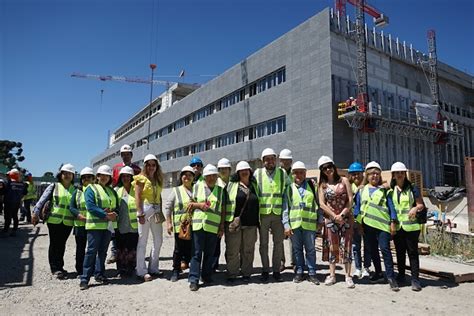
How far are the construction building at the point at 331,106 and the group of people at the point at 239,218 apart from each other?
1258cm

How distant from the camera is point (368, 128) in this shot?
1833 cm

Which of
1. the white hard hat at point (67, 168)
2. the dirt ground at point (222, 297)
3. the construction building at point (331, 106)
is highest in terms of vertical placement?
the construction building at point (331, 106)

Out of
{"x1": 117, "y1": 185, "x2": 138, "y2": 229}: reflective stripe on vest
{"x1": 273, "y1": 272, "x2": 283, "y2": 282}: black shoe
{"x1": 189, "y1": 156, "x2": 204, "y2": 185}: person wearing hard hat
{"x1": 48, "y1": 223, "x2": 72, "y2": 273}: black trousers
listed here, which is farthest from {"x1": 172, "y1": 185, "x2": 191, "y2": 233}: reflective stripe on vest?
{"x1": 48, "y1": 223, "x2": 72, "y2": 273}: black trousers

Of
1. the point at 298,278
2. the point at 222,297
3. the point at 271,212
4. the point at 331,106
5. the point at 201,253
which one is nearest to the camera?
the point at 222,297

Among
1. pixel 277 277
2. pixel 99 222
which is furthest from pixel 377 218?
pixel 99 222

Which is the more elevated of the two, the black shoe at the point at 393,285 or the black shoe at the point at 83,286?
the black shoe at the point at 393,285

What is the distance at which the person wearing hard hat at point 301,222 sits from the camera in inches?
195

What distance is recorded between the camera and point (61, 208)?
5.30 metres

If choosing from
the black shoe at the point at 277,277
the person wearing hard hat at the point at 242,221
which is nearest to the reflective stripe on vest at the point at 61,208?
the person wearing hard hat at the point at 242,221

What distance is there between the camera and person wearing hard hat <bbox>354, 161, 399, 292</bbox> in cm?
483

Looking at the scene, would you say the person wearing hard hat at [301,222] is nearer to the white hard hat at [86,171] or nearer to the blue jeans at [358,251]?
the blue jeans at [358,251]

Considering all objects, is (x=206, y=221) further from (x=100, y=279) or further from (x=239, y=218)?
(x=100, y=279)

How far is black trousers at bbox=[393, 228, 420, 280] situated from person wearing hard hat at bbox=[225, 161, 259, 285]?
2.07 metres

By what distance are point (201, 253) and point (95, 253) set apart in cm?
150
